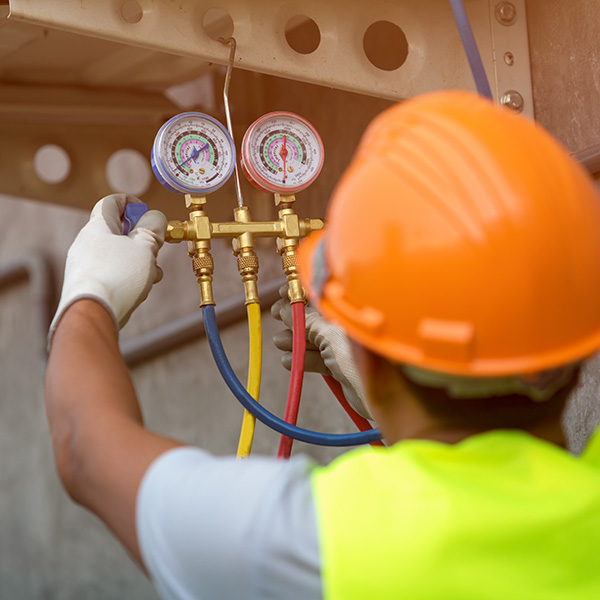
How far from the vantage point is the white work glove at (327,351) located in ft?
4.24

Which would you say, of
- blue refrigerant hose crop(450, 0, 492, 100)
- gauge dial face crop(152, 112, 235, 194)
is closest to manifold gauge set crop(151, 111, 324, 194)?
gauge dial face crop(152, 112, 235, 194)

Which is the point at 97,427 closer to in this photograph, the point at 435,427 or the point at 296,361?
the point at 435,427

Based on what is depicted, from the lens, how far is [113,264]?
1011 mm

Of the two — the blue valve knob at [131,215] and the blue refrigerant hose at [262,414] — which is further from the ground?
the blue valve knob at [131,215]

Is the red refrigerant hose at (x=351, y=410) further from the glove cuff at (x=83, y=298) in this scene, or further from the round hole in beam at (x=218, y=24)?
the round hole in beam at (x=218, y=24)

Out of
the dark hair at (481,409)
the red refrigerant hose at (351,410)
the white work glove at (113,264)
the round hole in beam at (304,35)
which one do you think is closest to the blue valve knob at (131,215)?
the white work glove at (113,264)

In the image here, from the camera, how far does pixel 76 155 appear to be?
2129mm

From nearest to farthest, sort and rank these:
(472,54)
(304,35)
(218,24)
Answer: (472,54) < (218,24) < (304,35)

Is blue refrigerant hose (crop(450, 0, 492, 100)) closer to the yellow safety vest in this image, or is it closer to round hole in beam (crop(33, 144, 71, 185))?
the yellow safety vest

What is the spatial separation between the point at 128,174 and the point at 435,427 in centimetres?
161

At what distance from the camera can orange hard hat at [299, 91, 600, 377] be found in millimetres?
642

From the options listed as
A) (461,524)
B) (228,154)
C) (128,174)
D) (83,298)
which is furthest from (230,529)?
(128,174)

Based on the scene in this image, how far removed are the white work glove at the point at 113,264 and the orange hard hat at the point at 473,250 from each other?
1.15 feet

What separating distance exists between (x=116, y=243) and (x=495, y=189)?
1.86 feet
